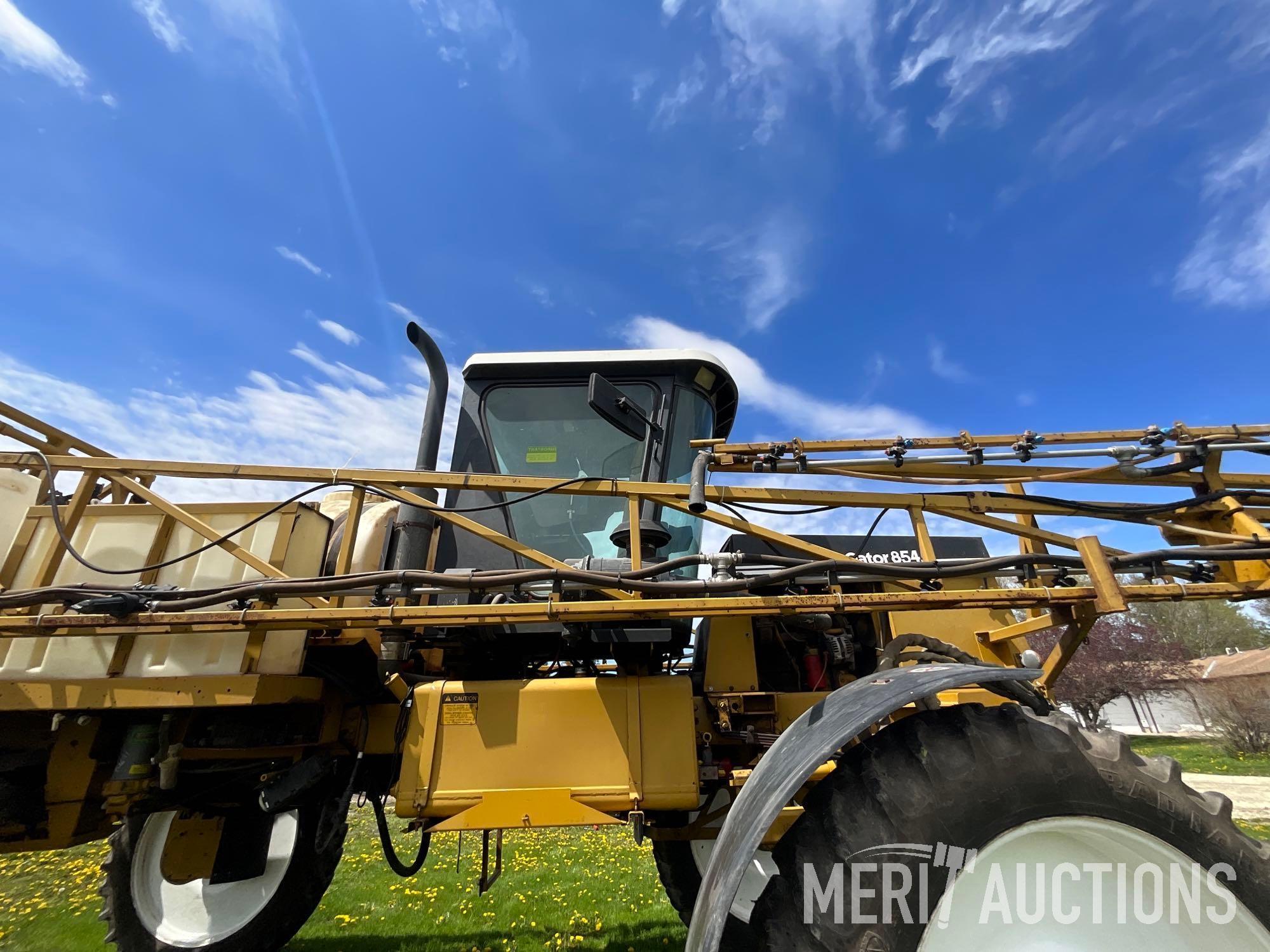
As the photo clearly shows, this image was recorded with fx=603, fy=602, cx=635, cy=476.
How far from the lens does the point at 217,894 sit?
394 cm

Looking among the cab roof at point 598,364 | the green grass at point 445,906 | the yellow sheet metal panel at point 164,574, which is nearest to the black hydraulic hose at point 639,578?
the yellow sheet metal panel at point 164,574

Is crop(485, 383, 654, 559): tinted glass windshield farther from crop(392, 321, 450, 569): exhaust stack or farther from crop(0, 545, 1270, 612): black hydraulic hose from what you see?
crop(0, 545, 1270, 612): black hydraulic hose

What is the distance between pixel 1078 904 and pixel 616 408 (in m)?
2.40

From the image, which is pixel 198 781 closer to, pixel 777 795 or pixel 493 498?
pixel 493 498

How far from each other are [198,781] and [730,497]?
120 inches

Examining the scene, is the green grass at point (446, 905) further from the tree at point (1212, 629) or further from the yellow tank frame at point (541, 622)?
the tree at point (1212, 629)

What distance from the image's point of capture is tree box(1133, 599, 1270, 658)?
92.5ft

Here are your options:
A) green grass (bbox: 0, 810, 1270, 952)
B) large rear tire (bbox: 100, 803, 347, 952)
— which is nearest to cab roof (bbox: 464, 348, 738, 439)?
large rear tire (bbox: 100, 803, 347, 952)

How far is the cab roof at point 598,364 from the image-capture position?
3498 mm

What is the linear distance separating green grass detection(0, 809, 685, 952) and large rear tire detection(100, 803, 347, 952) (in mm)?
860

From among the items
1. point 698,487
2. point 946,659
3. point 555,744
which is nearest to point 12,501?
point 555,744

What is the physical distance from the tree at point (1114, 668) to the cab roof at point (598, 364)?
66.9ft

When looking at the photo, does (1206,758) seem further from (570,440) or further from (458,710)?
(458,710)

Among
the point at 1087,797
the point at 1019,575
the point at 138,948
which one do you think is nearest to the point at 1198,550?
the point at 1019,575
